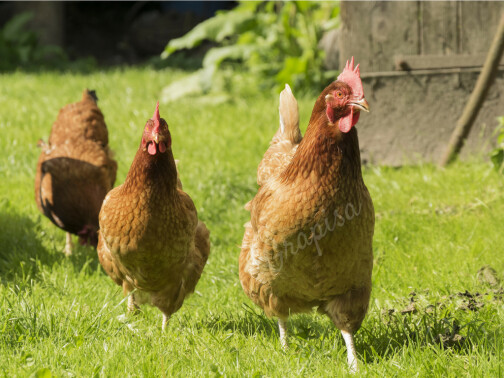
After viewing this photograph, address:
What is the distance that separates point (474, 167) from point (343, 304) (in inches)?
119

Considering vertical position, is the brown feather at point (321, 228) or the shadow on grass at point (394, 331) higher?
the brown feather at point (321, 228)

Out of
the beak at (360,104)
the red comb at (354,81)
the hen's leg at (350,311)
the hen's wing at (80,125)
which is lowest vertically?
the hen's leg at (350,311)

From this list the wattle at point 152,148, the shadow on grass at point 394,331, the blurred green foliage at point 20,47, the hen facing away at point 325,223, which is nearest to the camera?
the hen facing away at point 325,223

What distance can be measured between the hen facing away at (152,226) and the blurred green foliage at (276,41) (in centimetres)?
501

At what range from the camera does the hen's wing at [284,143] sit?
151 inches

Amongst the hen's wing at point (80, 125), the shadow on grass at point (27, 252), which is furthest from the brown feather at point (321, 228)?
the hen's wing at point (80, 125)

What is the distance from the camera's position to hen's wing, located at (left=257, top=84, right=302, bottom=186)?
3.84 metres

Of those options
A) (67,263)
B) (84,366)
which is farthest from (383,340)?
(67,263)

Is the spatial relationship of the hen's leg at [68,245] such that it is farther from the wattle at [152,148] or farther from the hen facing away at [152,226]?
the wattle at [152,148]

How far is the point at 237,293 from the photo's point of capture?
433cm

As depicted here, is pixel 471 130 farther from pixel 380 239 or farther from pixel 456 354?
pixel 456 354

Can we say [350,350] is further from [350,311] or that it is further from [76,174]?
[76,174]

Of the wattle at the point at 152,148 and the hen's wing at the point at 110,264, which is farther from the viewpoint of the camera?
the hen's wing at the point at 110,264

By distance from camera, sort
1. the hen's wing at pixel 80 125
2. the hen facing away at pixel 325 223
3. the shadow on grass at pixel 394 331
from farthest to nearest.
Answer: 1. the hen's wing at pixel 80 125
2. the shadow on grass at pixel 394 331
3. the hen facing away at pixel 325 223
